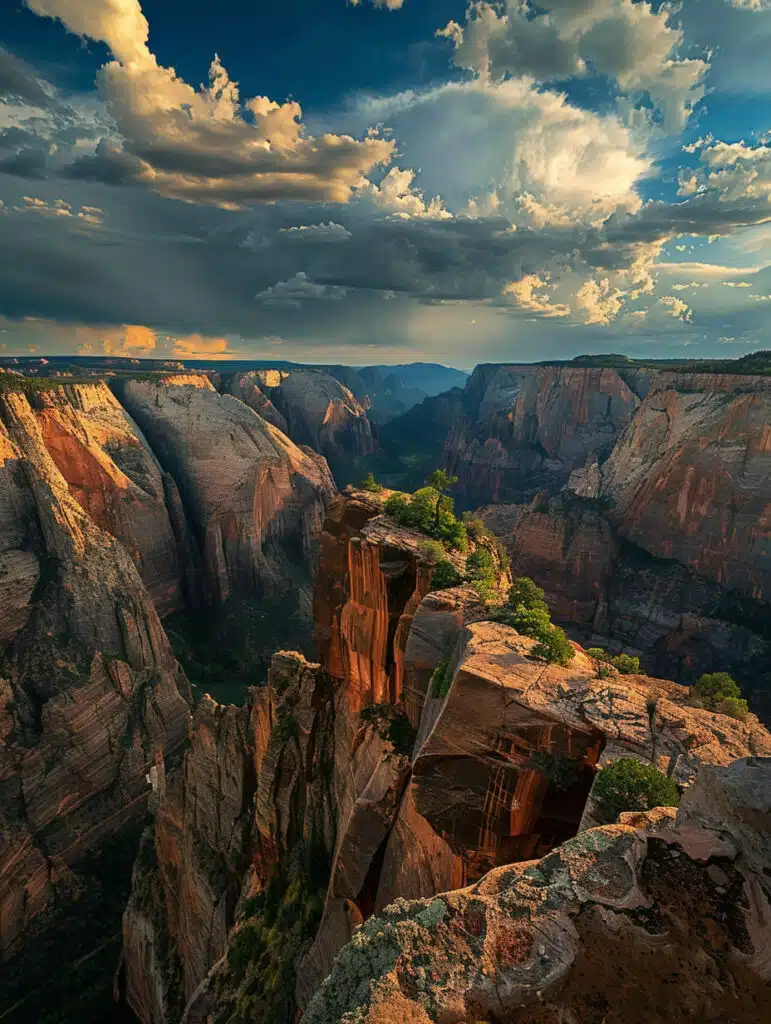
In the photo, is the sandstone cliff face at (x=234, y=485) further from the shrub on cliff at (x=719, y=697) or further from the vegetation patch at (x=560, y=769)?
the vegetation patch at (x=560, y=769)

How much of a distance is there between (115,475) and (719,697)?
257 ft

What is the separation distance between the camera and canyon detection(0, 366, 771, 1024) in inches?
358

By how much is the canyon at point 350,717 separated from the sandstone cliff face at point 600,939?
2.1 inches

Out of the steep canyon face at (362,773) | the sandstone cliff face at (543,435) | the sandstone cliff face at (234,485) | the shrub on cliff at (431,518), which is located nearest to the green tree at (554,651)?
the steep canyon face at (362,773)

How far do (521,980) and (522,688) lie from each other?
8261 mm

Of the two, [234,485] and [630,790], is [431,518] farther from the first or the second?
[234,485]

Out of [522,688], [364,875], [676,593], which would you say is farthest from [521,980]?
[676,593]

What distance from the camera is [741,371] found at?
8188cm

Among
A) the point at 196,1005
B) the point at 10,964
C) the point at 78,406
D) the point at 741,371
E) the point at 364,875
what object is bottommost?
the point at 10,964

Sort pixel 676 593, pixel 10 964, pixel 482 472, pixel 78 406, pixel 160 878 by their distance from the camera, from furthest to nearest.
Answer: pixel 482 472 → pixel 78 406 → pixel 676 593 → pixel 10 964 → pixel 160 878

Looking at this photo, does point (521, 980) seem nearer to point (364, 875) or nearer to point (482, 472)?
point (364, 875)

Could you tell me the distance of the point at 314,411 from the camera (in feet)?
577

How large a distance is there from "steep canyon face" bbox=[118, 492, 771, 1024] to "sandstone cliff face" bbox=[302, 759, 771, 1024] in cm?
57

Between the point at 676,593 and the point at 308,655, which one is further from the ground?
the point at 676,593
